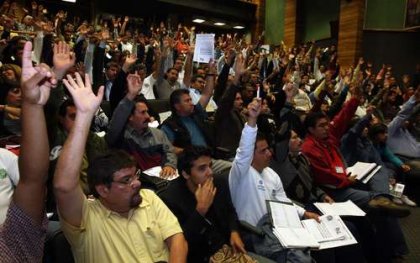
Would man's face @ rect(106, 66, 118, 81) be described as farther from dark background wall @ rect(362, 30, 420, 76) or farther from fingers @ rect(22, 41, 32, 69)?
dark background wall @ rect(362, 30, 420, 76)

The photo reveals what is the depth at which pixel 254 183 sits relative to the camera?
208 cm

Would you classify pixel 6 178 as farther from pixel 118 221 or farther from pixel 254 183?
pixel 254 183

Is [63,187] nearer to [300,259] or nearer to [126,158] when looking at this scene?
[126,158]

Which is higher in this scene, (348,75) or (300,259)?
(348,75)

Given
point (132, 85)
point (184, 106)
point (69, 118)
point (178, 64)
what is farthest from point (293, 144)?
point (178, 64)

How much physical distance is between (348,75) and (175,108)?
3.38 meters

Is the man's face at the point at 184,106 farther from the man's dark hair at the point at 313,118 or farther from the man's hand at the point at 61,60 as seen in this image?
the man's hand at the point at 61,60

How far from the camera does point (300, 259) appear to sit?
6.07 ft

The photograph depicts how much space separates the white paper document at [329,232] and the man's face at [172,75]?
2852 millimetres

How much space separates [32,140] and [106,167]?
16.0 inches

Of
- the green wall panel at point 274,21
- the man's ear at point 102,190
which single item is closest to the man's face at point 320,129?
the man's ear at point 102,190

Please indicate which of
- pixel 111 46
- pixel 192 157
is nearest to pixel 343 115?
pixel 192 157

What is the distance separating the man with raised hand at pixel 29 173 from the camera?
1048mm

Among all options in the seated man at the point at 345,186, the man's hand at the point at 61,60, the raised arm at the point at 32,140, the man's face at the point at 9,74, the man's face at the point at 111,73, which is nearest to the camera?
the raised arm at the point at 32,140
